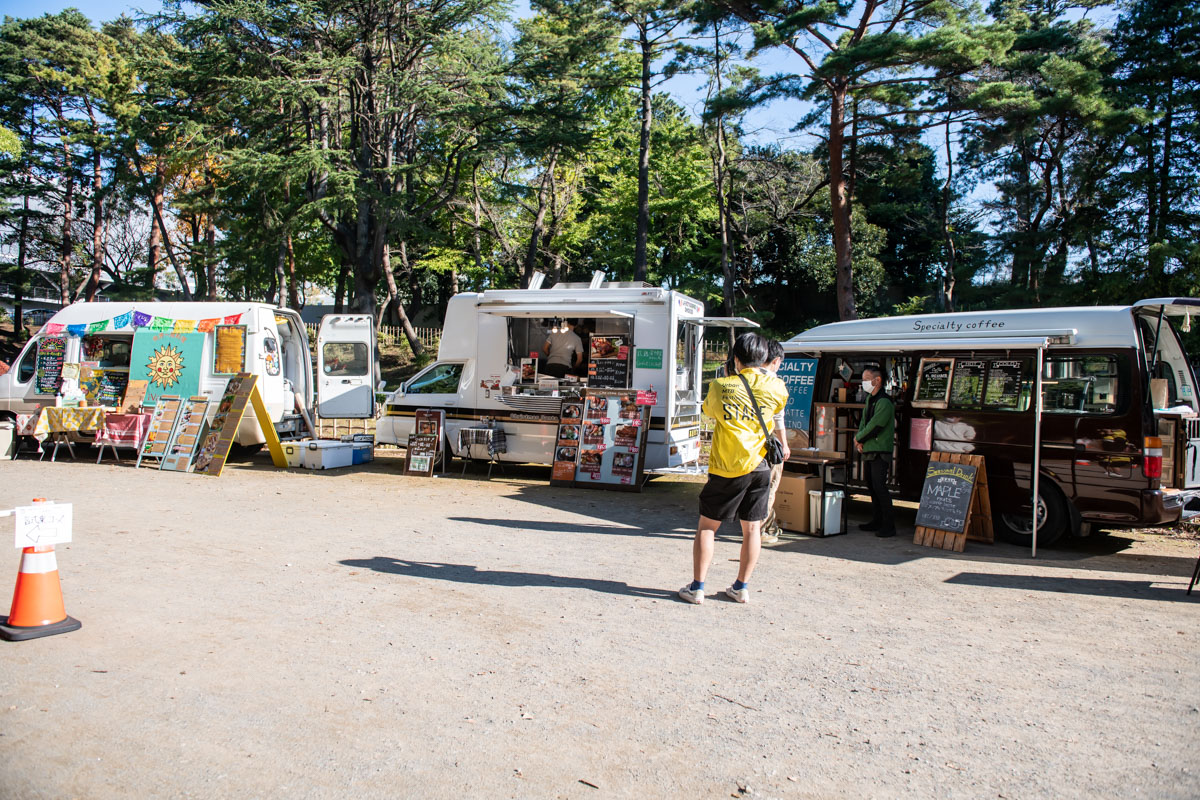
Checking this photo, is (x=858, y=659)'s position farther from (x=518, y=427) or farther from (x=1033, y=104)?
(x=1033, y=104)

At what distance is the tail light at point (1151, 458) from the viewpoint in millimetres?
6898

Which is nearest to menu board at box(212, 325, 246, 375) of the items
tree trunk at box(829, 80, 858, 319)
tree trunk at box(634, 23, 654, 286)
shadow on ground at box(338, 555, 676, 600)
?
shadow on ground at box(338, 555, 676, 600)

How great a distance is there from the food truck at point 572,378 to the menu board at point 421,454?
0.33 metres

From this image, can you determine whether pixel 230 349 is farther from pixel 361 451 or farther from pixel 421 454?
pixel 421 454

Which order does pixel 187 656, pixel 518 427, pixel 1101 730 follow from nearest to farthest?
pixel 1101 730 < pixel 187 656 < pixel 518 427

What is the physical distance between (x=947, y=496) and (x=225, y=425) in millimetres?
9927

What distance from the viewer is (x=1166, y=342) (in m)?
7.70

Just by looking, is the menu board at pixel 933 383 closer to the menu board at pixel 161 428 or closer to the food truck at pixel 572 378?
the food truck at pixel 572 378

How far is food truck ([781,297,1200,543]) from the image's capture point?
7.07 m

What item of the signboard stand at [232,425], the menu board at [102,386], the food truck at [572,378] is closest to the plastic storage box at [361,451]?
the food truck at [572,378]

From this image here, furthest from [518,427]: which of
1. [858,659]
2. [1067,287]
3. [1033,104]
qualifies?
[1067,287]

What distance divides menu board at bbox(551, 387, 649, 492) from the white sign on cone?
6969 millimetres

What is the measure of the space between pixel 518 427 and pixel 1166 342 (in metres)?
7.94

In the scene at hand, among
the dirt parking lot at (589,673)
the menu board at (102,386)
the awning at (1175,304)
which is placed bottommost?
the dirt parking lot at (589,673)
